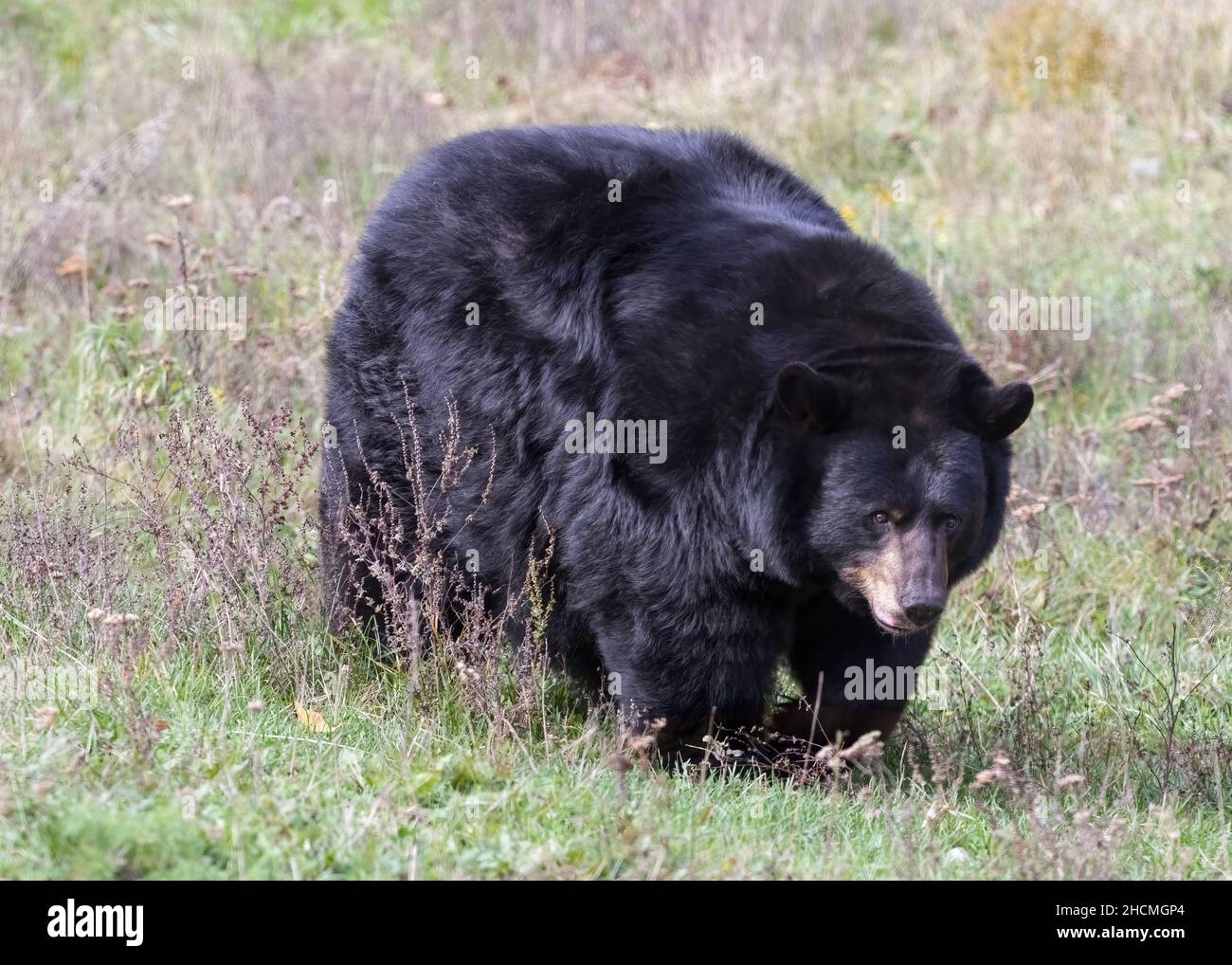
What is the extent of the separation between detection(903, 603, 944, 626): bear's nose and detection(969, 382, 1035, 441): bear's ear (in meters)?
0.59

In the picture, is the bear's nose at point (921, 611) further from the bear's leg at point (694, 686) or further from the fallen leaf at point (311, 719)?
the fallen leaf at point (311, 719)

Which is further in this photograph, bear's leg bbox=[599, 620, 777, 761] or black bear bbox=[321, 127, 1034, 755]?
bear's leg bbox=[599, 620, 777, 761]

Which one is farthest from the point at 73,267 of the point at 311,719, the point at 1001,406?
the point at 1001,406

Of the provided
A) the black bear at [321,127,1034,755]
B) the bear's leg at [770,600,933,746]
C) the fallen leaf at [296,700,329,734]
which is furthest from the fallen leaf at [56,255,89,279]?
the bear's leg at [770,600,933,746]

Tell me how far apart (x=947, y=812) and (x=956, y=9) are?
9633mm

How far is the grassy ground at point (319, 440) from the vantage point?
4.25 m

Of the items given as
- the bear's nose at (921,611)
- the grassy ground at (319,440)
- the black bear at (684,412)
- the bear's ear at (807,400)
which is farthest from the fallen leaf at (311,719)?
the bear's nose at (921,611)

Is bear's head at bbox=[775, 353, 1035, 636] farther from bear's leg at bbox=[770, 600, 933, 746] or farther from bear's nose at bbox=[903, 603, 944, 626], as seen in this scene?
bear's leg at bbox=[770, 600, 933, 746]

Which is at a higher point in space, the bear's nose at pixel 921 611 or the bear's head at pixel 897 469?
the bear's head at pixel 897 469

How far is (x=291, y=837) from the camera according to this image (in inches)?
152

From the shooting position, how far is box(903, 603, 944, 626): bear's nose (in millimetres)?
4668

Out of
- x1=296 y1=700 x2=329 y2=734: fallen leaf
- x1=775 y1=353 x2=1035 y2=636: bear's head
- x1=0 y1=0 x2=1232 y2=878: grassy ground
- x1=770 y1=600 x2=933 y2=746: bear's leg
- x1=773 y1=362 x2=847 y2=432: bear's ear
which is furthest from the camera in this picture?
x1=770 y1=600 x2=933 y2=746: bear's leg

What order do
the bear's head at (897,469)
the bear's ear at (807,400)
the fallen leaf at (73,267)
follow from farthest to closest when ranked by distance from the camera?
the fallen leaf at (73,267) → the bear's head at (897,469) → the bear's ear at (807,400)

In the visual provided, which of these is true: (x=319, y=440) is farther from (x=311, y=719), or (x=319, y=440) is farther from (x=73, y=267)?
(x=73, y=267)
